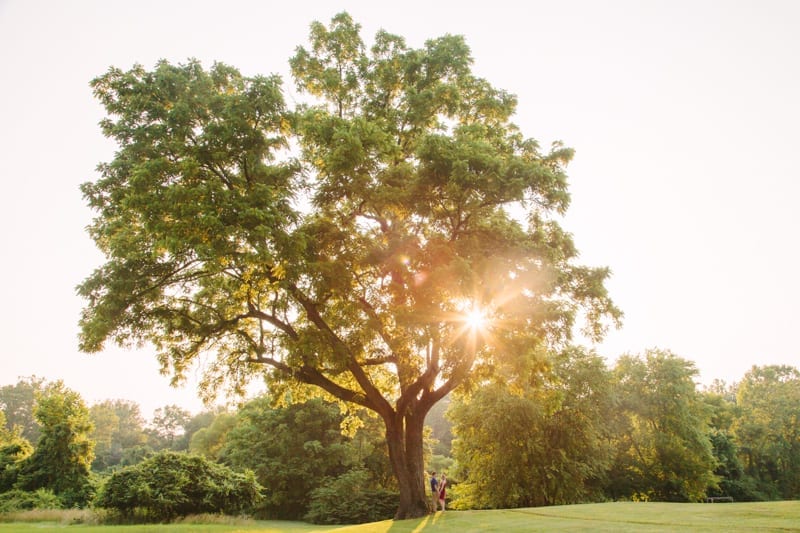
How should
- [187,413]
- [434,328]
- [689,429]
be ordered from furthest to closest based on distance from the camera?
[187,413], [689,429], [434,328]

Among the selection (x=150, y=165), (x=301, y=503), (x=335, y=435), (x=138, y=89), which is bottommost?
(x=301, y=503)

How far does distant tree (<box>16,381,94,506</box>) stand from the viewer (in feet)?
87.1

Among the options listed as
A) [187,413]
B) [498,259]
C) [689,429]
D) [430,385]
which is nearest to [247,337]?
[430,385]

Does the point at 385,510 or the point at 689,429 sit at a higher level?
the point at 689,429

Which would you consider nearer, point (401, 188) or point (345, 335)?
point (401, 188)

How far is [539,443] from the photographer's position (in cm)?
→ 2661

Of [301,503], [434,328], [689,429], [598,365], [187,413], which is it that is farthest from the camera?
[187,413]

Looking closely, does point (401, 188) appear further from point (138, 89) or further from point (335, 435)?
point (335, 435)

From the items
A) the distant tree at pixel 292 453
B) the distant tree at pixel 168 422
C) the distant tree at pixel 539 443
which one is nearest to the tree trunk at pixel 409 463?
the distant tree at pixel 539 443

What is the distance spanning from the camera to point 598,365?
2891 cm

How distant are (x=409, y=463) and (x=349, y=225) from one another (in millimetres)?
8646

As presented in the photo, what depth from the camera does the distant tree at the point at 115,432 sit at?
252ft

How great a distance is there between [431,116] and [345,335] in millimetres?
8439

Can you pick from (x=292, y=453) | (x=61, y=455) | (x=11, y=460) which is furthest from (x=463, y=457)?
(x=11, y=460)
